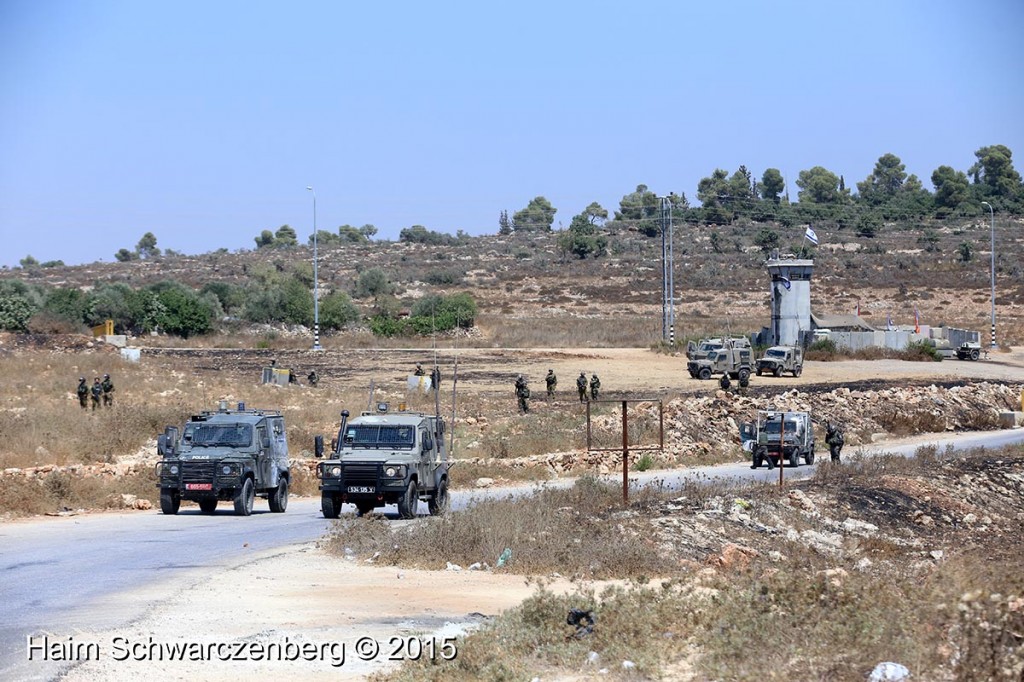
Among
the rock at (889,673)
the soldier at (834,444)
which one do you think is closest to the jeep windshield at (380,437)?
the rock at (889,673)

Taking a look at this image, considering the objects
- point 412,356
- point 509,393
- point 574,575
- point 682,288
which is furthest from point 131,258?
point 574,575

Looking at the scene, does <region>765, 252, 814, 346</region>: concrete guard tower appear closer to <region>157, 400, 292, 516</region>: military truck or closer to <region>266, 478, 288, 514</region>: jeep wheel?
<region>266, 478, 288, 514</region>: jeep wheel

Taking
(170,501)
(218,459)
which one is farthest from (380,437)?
(170,501)

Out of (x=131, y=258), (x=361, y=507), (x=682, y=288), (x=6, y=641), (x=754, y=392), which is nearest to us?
(x=6, y=641)

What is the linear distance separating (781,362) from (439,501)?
39780 mm

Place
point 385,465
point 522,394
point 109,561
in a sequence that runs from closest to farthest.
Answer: point 109,561 < point 385,465 < point 522,394

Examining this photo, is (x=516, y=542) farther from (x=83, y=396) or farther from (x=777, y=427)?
(x=83, y=396)

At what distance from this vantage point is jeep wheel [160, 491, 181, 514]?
24.5 meters

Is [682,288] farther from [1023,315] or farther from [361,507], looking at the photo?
[361,507]

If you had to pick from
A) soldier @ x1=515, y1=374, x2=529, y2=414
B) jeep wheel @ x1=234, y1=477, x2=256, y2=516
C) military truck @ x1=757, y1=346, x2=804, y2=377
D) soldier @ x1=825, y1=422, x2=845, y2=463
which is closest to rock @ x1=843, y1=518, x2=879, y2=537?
soldier @ x1=825, y1=422, x2=845, y2=463

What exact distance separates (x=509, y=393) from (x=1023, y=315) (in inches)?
2256

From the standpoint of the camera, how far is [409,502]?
73.0ft

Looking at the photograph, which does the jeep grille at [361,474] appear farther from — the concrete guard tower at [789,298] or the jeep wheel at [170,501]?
the concrete guard tower at [789,298]

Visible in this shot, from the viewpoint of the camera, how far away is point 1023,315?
94.8 meters
